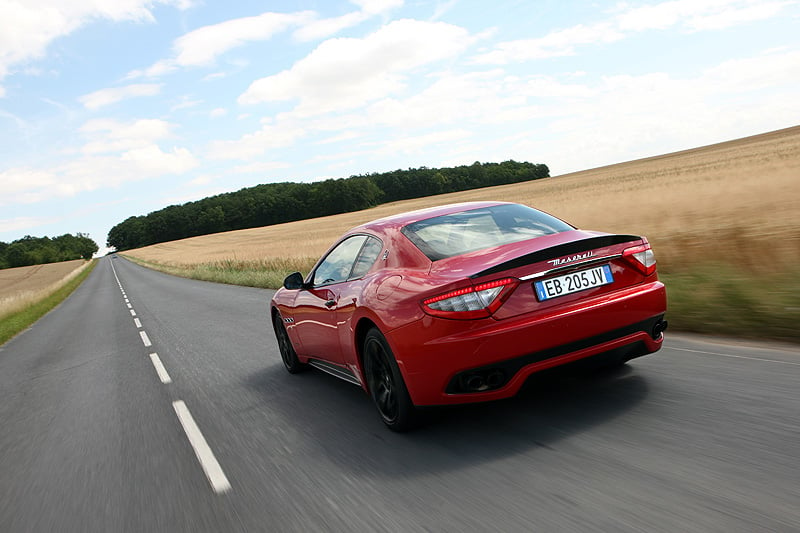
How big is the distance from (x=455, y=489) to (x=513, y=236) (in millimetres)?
1776

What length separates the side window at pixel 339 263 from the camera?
498cm

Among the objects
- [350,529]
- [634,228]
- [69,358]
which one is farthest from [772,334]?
[69,358]

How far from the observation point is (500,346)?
3.47m

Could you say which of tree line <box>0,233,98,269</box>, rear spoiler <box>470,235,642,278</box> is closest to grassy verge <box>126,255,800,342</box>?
rear spoiler <box>470,235,642,278</box>

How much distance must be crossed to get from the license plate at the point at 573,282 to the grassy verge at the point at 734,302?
252cm

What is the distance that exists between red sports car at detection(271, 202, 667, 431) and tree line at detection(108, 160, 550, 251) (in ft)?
324

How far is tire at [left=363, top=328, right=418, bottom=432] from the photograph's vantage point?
3.92m

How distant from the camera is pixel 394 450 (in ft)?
12.8

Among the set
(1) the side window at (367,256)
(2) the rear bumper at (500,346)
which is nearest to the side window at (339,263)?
(1) the side window at (367,256)

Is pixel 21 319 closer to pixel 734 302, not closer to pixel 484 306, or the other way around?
pixel 734 302

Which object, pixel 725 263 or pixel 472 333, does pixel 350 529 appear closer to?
pixel 472 333

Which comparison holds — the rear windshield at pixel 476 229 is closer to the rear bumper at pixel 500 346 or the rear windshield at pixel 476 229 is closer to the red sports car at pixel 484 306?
the red sports car at pixel 484 306

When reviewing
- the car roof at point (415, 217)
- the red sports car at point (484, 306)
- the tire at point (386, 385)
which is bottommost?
the tire at point (386, 385)

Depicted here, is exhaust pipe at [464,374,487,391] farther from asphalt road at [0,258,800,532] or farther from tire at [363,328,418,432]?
tire at [363,328,418,432]
